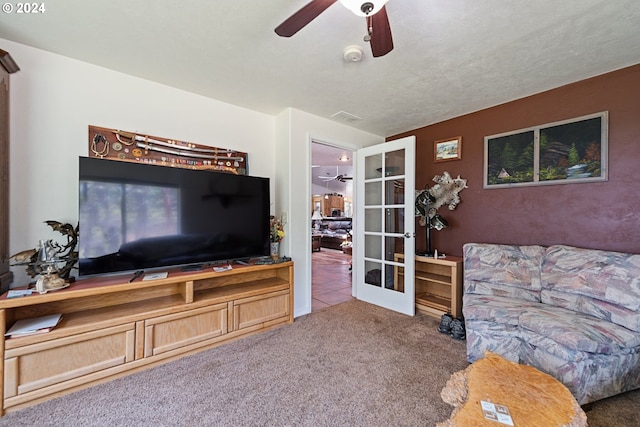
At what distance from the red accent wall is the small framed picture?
0.05 metres

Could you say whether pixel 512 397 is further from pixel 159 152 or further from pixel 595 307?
pixel 159 152

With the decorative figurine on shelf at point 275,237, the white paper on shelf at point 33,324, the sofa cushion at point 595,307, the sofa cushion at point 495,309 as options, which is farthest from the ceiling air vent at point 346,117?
the white paper on shelf at point 33,324

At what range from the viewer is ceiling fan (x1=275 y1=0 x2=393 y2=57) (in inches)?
46.6

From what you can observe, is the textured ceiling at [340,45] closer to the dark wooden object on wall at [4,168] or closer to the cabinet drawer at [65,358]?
the dark wooden object on wall at [4,168]

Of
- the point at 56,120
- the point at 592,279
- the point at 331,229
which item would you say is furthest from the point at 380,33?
the point at 331,229

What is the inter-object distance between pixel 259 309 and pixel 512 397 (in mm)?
2079

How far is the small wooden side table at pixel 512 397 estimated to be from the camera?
3.38ft

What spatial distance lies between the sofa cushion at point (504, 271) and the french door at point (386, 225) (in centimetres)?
65

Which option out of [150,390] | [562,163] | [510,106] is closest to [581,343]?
[562,163]

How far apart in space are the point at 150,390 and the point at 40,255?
123 cm

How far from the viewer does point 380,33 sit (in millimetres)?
1372

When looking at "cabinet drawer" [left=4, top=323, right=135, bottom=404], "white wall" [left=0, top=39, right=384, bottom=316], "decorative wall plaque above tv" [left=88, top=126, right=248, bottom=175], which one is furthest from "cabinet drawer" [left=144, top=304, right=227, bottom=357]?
"decorative wall plaque above tv" [left=88, top=126, right=248, bottom=175]

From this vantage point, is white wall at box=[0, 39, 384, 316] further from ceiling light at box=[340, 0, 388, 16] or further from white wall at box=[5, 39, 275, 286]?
ceiling light at box=[340, 0, 388, 16]

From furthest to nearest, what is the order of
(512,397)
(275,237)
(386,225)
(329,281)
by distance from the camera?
(329,281), (386,225), (275,237), (512,397)
